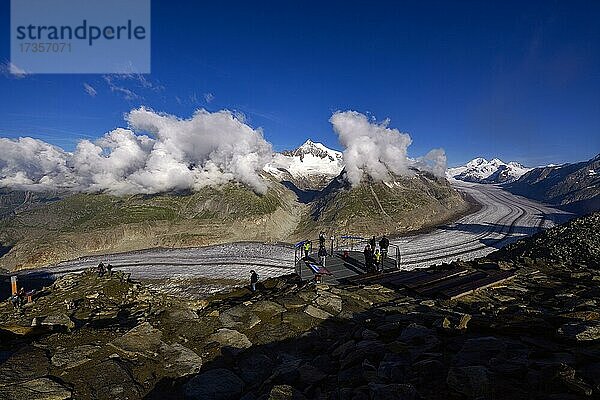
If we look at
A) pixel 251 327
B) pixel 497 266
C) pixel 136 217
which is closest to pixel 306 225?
pixel 136 217

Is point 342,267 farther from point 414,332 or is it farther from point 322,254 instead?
point 414,332

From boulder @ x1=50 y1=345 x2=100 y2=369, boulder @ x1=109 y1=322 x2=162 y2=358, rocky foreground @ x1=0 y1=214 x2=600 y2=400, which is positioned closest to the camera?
rocky foreground @ x1=0 y1=214 x2=600 y2=400

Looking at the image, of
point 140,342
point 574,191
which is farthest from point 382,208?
point 574,191

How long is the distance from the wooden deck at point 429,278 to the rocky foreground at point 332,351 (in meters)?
0.52

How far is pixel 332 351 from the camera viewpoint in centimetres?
760

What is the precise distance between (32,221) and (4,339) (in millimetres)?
174102

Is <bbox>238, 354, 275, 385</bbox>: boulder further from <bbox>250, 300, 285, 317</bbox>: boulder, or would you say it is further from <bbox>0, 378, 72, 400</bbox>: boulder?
<bbox>0, 378, 72, 400</bbox>: boulder

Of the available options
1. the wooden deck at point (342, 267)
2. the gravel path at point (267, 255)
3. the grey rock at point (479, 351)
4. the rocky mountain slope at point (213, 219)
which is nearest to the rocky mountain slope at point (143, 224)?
the rocky mountain slope at point (213, 219)

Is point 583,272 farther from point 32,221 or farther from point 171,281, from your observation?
point 32,221

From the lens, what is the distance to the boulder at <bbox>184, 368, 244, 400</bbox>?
642 centimetres

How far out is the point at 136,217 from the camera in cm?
10919

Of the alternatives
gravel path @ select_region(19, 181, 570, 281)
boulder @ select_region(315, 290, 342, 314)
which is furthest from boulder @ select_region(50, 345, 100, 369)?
gravel path @ select_region(19, 181, 570, 281)

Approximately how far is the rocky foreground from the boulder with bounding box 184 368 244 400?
0.9 inches

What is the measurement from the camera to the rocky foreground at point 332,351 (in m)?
4.43
